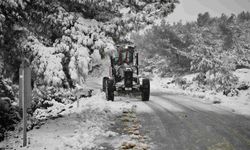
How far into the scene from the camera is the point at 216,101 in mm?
14961

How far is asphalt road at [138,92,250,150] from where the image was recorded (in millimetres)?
6969

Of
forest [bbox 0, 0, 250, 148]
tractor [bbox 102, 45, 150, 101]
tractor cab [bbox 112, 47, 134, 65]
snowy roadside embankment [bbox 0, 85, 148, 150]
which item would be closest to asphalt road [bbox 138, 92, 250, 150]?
snowy roadside embankment [bbox 0, 85, 148, 150]

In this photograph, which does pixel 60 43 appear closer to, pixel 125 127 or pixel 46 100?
pixel 125 127

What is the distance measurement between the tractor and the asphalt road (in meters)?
3.30

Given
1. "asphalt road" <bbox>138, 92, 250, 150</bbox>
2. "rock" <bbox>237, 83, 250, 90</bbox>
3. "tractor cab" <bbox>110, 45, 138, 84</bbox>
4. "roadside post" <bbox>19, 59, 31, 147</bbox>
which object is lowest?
"asphalt road" <bbox>138, 92, 250, 150</bbox>

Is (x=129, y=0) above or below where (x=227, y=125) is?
above

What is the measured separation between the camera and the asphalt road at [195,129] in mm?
6969

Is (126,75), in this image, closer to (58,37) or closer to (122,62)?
(122,62)

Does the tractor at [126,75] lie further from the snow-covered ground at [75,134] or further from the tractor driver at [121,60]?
the snow-covered ground at [75,134]

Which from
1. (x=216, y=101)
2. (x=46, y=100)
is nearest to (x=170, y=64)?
(x=216, y=101)

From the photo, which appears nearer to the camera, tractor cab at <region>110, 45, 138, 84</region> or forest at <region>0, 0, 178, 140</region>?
forest at <region>0, 0, 178, 140</region>

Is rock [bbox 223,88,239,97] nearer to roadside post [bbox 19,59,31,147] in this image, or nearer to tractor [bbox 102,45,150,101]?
tractor [bbox 102,45,150,101]

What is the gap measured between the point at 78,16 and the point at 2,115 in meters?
3.95

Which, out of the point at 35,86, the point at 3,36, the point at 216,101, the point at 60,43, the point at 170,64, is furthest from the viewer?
the point at 170,64
